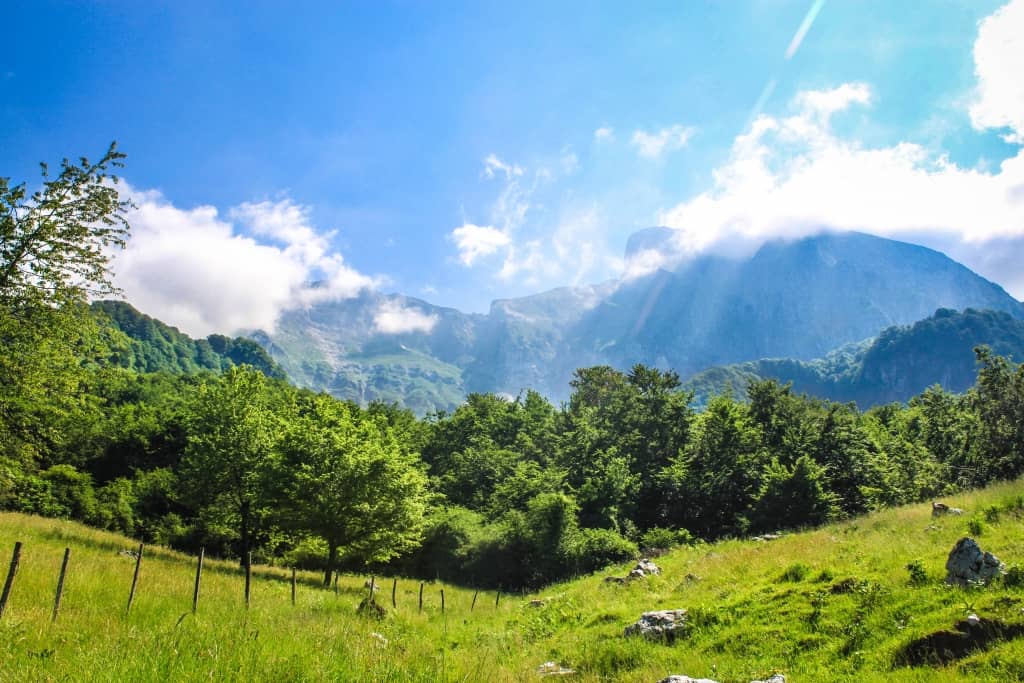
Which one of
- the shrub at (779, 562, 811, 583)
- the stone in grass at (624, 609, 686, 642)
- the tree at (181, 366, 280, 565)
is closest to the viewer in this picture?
the stone in grass at (624, 609, 686, 642)

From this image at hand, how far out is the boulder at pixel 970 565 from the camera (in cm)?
978

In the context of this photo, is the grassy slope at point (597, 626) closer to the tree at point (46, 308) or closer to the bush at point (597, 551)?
the tree at point (46, 308)

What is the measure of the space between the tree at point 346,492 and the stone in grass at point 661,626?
1967 cm

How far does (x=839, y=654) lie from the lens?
9.54m

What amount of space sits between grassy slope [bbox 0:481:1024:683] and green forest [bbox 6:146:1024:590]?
7967mm

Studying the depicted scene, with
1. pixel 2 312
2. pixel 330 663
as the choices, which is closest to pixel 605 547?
pixel 330 663

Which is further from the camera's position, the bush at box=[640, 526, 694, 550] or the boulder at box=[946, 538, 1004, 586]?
the bush at box=[640, 526, 694, 550]

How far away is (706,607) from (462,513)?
112 ft

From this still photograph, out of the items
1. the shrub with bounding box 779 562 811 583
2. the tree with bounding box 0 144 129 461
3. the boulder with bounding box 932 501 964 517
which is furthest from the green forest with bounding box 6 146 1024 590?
the shrub with bounding box 779 562 811 583

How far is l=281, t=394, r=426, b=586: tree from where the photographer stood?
95.4ft

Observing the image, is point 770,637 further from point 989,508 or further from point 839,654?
point 989,508

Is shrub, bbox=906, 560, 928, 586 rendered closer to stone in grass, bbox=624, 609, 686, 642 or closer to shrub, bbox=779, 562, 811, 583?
shrub, bbox=779, 562, 811, 583

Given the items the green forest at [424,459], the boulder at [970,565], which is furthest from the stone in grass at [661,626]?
the green forest at [424,459]

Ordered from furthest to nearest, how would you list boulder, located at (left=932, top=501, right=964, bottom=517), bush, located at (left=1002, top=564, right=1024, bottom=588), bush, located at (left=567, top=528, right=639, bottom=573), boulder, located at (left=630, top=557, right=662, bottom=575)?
bush, located at (left=567, top=528, right=639, bottom=573), boulder, located at (left=630, top=557, right=662, bottom=575), boulder, located at (left=932, top=501, right=964, bottom=517), bush, located at (left=1002, top=564, right=1024, bottom=588)
